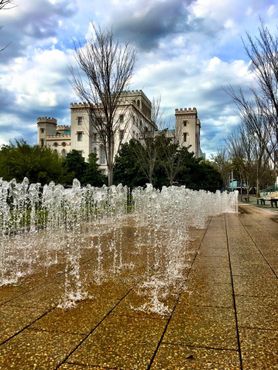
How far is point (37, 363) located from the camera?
2330 millimetres

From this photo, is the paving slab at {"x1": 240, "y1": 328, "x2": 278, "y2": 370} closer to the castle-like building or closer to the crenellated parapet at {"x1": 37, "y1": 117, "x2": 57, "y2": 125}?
the castle-like building

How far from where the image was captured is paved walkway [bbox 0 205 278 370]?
237 cm

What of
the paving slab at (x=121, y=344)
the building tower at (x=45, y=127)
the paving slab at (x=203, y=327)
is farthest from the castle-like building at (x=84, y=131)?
the paving slab at (x=121, y=344)

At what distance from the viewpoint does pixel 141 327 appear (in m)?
2.92

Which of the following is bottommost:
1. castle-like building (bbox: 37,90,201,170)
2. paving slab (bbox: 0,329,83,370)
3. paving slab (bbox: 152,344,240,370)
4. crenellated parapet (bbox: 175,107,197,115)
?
paving slab (bbox: 152,344,240,370)

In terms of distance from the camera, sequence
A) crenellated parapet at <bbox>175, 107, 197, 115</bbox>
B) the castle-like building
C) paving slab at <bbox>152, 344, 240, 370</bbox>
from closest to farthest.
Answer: paving slab at <bbox>152, 344, 240, 370</bbox>
the castle-like building
crenellated parapet at <bbox>175, 107, 197, 115</bbox>

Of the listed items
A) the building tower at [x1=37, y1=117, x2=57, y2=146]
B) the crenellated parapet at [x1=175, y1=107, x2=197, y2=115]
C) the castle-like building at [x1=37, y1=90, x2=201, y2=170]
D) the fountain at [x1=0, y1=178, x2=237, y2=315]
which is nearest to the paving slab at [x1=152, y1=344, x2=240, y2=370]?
the fountain at [x1=0, y1=178, x2=237, y2=315]

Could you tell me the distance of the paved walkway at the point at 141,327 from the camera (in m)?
2.37

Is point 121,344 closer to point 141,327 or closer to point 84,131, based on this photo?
point 141,327

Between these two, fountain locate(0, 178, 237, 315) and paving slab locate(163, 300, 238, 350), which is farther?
fountain locate(0, 178, 237, 315)

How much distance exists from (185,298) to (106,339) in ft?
3.92

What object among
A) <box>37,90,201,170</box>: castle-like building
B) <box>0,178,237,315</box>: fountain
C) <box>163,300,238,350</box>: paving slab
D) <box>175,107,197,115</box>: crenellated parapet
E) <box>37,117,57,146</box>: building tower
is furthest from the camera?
<box>37,117,57,146</box>: building tower

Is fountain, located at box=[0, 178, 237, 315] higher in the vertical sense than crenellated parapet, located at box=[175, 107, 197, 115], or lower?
lower

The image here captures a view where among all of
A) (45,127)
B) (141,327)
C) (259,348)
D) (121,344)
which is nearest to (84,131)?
(45,127)
